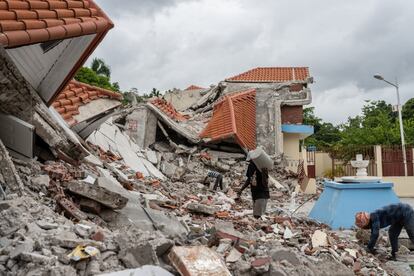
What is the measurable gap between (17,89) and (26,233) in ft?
8.08

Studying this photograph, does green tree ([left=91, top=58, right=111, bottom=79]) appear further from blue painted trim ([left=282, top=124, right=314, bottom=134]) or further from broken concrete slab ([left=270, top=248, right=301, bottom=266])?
broken concrete slab ([left=270, top=248, right=301, bottom=266])

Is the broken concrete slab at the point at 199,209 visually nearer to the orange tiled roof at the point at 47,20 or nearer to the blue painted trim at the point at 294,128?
the orange tiled roof at the point at 47,20

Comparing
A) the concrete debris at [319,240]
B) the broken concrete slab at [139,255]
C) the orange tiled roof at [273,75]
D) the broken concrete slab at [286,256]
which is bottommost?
the concrete debris at [319,240]

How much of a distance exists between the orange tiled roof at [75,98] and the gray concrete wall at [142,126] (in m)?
4.32

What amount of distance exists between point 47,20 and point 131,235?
3240mm

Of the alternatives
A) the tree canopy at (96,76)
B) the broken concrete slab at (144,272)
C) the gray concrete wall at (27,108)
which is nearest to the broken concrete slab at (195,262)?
the broken concrete slab at (144,272)

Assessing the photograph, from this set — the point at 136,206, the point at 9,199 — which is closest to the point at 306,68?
the point at 136,206

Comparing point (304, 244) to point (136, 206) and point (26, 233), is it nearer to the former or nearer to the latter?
point (136, 206)

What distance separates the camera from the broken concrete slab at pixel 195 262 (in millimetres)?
3404

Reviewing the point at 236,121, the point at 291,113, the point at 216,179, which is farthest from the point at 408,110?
the point at 216,179

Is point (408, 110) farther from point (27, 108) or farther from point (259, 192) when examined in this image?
point (27, 108)

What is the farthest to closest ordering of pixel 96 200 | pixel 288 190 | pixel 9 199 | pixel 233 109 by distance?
1. pixel 233 109
2. pixel 288 190
3. pixel 96 200
4. pixel 9 199

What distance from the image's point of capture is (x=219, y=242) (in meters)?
4.46

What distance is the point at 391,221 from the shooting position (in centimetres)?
671
